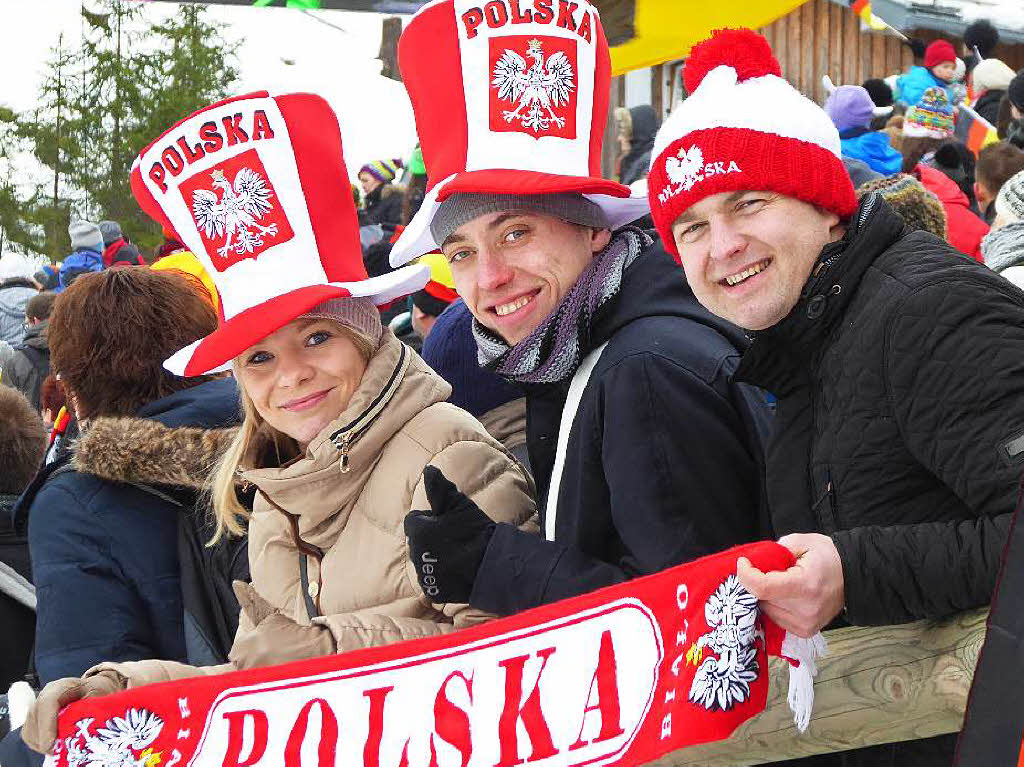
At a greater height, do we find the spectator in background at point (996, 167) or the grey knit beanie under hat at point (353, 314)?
the grey knit beanie under hat at point (353, 314)

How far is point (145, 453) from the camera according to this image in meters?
3.37

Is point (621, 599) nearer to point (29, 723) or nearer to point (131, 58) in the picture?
point (29, 723)

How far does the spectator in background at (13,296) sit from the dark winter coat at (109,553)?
8074 millimetres

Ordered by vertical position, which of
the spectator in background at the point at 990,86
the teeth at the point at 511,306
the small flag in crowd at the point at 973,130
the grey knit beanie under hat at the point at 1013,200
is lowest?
the small flag in crowd at the point at 973,130

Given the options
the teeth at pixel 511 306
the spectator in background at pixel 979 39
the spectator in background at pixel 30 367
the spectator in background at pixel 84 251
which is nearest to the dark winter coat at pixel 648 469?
the teeth at pixel 511 306

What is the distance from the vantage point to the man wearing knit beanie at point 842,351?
1.85 m

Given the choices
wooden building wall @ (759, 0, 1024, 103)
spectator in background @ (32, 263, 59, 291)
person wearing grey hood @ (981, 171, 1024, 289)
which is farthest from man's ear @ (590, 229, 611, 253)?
spectator in background @ (32, 263, 59, 291)

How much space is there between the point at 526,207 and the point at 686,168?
0.64 metres

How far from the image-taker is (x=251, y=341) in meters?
3.14

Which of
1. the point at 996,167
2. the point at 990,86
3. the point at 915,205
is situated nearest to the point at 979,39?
the point at 990,86

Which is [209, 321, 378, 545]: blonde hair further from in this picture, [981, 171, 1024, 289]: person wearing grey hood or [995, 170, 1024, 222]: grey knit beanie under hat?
[995, 170, 1024, 222]: grey knit beanie under hat

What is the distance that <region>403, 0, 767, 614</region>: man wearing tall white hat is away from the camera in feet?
8.02

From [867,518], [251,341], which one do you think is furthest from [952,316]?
[251,341]

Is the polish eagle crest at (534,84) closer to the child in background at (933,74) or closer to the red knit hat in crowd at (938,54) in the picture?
the child in background at (933,74)
